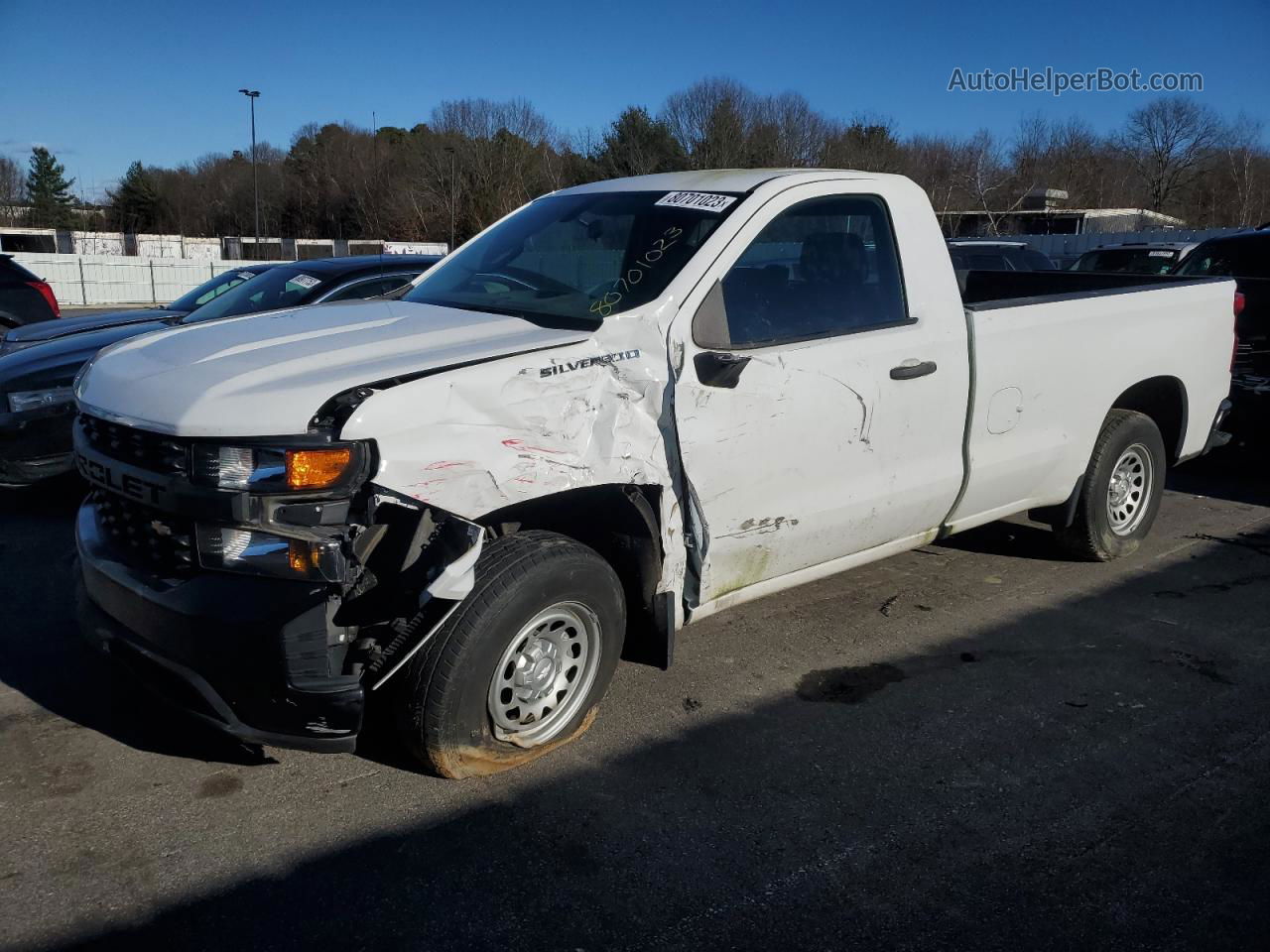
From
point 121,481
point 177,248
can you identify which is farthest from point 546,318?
point 177,248

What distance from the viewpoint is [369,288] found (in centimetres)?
747

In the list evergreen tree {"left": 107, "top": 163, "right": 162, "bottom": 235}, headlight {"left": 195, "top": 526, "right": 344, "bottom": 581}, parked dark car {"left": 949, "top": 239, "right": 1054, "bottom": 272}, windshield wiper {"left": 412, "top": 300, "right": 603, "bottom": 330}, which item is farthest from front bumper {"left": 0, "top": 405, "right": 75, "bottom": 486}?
evergreen tree {"left": 107, "top": 163, "right": 162, "bottom": 235}

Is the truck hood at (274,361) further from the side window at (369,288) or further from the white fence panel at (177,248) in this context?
the white fence panel at (177,248)

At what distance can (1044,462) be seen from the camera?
5102 mm

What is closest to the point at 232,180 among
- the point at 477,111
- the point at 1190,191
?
the point at 477,111

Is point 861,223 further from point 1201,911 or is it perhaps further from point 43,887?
point 43,887

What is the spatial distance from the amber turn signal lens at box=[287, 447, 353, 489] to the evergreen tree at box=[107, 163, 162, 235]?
85.4 m

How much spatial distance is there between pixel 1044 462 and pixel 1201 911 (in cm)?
264

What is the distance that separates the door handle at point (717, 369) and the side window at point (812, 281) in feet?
0.23

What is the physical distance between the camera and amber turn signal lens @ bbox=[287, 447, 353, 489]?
113 inches

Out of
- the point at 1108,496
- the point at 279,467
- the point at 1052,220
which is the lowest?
the point at 1108,496

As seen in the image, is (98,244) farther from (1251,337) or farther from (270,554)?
(270,554)

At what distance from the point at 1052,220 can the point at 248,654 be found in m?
58.6

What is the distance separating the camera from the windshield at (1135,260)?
16203 millimetres
